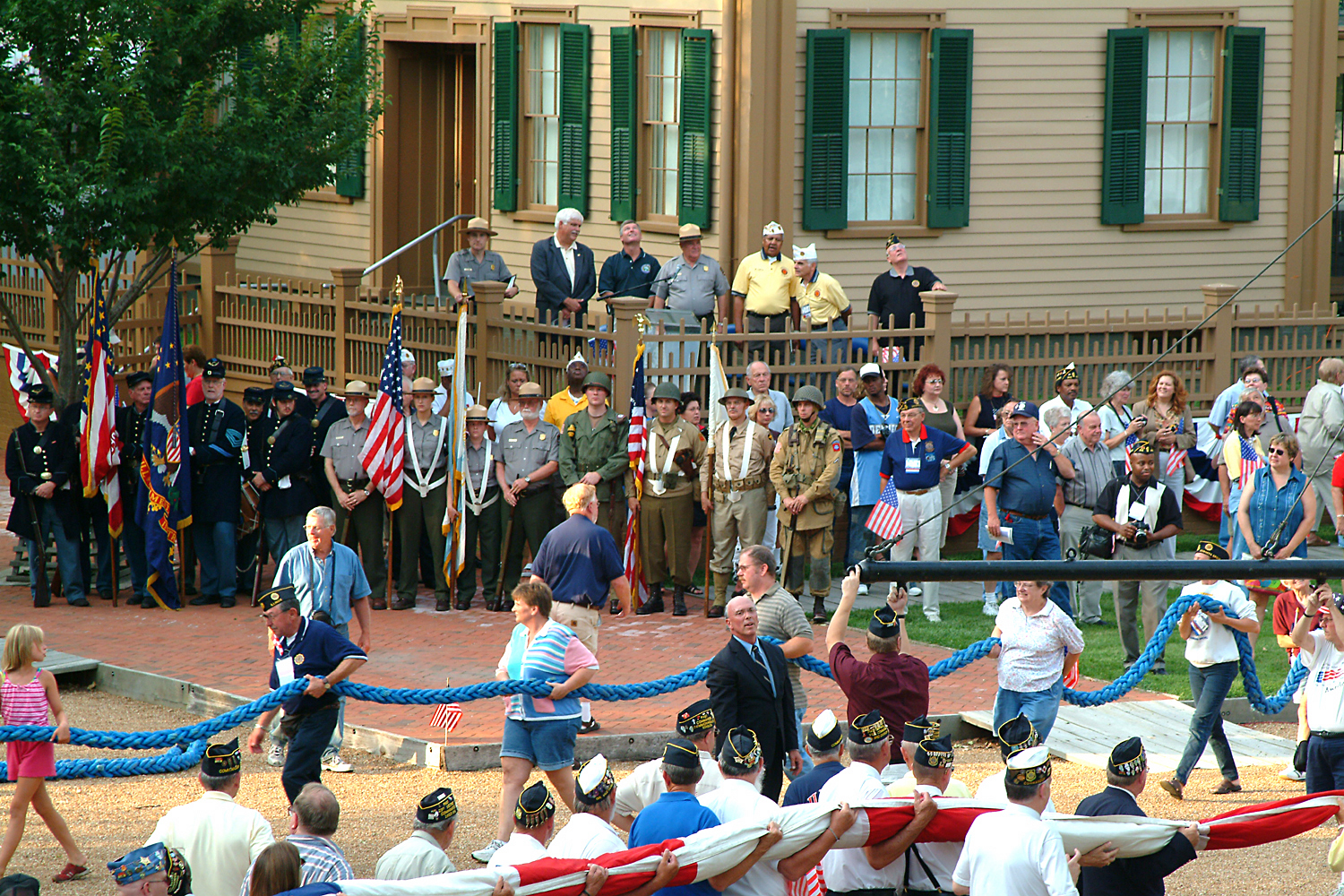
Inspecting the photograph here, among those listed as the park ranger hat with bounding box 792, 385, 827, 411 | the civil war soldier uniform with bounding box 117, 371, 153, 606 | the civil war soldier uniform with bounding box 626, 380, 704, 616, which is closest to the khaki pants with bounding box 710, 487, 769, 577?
the civil war soldier uniform with bounding box 626, 380, 704, 616

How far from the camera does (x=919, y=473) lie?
1419 centimetres

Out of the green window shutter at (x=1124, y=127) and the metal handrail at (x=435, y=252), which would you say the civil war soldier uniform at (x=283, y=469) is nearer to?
the metal handrail at (x=435, y=252)

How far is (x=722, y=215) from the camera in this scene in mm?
17875

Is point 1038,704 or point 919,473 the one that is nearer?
point 1038,704

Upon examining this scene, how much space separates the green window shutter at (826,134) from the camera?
58.5ft

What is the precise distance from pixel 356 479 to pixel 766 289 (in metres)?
4.70

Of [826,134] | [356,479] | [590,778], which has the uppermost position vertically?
[826,134]

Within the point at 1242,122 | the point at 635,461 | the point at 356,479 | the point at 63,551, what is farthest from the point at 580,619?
the point at 1242,122

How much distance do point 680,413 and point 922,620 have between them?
9.46 ft

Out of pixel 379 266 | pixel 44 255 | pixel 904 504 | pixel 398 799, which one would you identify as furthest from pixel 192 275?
pixel 398 799

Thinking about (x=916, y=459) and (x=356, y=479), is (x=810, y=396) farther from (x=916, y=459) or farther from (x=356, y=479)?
(x=356, y=479)

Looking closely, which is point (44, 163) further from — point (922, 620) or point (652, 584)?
point (922, 620)

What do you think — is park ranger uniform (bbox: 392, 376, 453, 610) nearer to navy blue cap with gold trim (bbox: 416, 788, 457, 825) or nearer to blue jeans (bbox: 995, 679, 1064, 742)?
blue jeans (bbox: 995, 679, 1064, 742)

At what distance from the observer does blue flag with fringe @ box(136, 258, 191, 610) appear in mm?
14656
